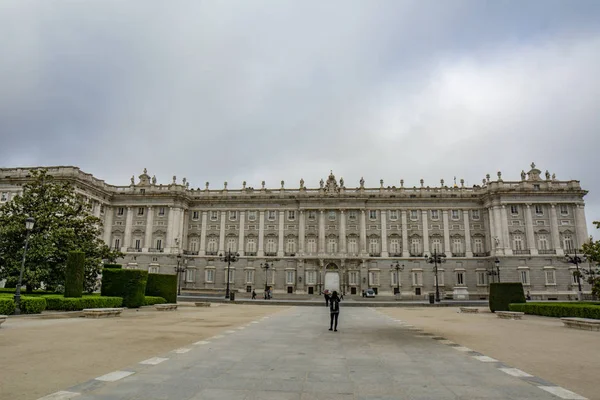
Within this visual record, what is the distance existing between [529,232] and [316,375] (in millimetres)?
56304

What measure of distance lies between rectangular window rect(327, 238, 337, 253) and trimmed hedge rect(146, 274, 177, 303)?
99.4 ft

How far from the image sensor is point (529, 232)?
54.9 m

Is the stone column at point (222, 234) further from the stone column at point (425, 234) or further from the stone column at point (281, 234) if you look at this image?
the stone column at point (425, 234)

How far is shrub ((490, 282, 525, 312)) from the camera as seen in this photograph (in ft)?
93.4

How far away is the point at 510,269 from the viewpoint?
53500 millimetres

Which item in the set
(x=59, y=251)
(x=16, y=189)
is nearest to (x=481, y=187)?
(x=59, y=251)

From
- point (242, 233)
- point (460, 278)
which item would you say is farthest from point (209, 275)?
point (460, 278)

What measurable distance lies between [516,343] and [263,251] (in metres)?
49.2

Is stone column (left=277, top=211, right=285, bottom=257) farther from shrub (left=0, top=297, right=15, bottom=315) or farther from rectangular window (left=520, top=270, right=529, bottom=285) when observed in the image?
shrub (left=0, top=297, right=15, bottom=315)

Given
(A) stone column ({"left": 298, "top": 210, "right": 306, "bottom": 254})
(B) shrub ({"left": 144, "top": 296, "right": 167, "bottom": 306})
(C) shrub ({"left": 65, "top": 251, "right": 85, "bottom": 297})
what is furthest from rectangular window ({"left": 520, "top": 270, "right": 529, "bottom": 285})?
(C) shrub ({"left": 65, "top": 251, "right": 85, "bottom": 297})

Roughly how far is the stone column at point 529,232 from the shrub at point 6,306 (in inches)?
2261

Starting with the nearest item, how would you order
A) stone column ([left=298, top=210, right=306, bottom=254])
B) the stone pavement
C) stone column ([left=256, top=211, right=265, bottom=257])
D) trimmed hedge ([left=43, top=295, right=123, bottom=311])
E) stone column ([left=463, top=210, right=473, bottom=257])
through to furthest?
the stone pavement < trimmed hedge ([left=43, top=295, right=123, bottom=311]) < stone column ([left=463, top=210, right=473, bottom=257]) < stone column ([left=298, top=210, right=306, bottom=254]) < stone column ([left=256, top=211, right=265, bottom=257])

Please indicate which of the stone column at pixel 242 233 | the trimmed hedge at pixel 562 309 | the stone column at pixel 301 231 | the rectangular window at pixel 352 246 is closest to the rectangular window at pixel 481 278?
the rectangular window at pixel 352 246

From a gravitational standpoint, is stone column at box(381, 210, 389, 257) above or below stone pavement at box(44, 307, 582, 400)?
above
